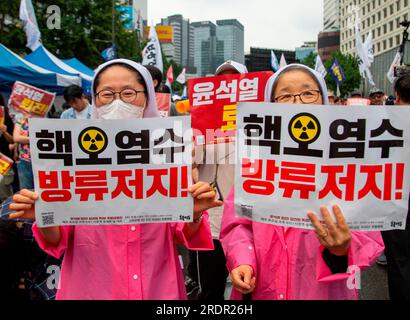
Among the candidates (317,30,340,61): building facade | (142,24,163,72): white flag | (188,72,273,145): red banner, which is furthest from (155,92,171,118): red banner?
(317,30,340,61): building facade

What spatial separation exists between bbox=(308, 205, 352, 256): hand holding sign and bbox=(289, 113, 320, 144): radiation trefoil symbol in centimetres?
28

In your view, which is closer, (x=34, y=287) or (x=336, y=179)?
(x=336, y=179)

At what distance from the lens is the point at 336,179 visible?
1.55 m

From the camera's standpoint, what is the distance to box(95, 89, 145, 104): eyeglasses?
1813 mm

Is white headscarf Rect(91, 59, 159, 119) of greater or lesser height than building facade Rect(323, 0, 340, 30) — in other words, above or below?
below

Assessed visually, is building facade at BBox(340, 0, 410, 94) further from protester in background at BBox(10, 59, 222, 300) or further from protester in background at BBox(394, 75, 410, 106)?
protester in background at BBox(10, 59, 222, 300)

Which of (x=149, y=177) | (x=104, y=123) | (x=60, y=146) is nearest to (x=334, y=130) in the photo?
(x=149, y=177)

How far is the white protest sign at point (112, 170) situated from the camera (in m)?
1.64

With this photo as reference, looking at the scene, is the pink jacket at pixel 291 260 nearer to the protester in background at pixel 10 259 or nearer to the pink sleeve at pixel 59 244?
the pink sleeve at pixel 59 244

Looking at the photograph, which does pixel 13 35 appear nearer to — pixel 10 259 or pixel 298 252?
pixel 10 259

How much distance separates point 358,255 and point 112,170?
1046 millimetres

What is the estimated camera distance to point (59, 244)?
1741 millimetres

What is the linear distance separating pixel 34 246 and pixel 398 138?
222cm

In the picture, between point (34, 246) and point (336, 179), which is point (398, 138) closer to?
point (336, 179)
